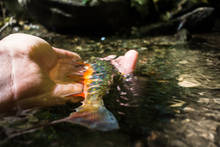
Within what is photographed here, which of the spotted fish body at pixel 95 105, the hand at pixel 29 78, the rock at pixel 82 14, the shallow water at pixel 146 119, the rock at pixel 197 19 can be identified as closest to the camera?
the shallow water at pixel 146 119

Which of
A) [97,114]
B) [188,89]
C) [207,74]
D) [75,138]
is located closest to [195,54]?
[207,74]

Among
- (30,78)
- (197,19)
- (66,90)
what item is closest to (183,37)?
(197,19)

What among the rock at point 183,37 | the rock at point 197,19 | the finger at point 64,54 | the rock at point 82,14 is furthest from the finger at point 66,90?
the rock at point 197,19

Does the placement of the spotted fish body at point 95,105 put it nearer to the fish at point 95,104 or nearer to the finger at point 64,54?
the fish at point 95,104

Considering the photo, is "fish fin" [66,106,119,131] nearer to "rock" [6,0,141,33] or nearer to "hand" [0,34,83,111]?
"hand" [0,34,83,111]

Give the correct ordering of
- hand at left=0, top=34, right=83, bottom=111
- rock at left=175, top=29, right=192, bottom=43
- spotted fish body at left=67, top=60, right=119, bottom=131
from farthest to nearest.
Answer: rock at left=175, top=29, right=192, bottom=43
hand at left=0, top=34, right=83, bottom=111
spotted fish body at left=67, top=60, right=119, bottom=131

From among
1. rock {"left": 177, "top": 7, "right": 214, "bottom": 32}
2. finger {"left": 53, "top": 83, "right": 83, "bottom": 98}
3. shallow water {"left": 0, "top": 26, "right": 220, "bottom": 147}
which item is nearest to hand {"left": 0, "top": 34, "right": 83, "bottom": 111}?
finger {"left": 53, "top": 83, "right": 83, "bottom": 98}
